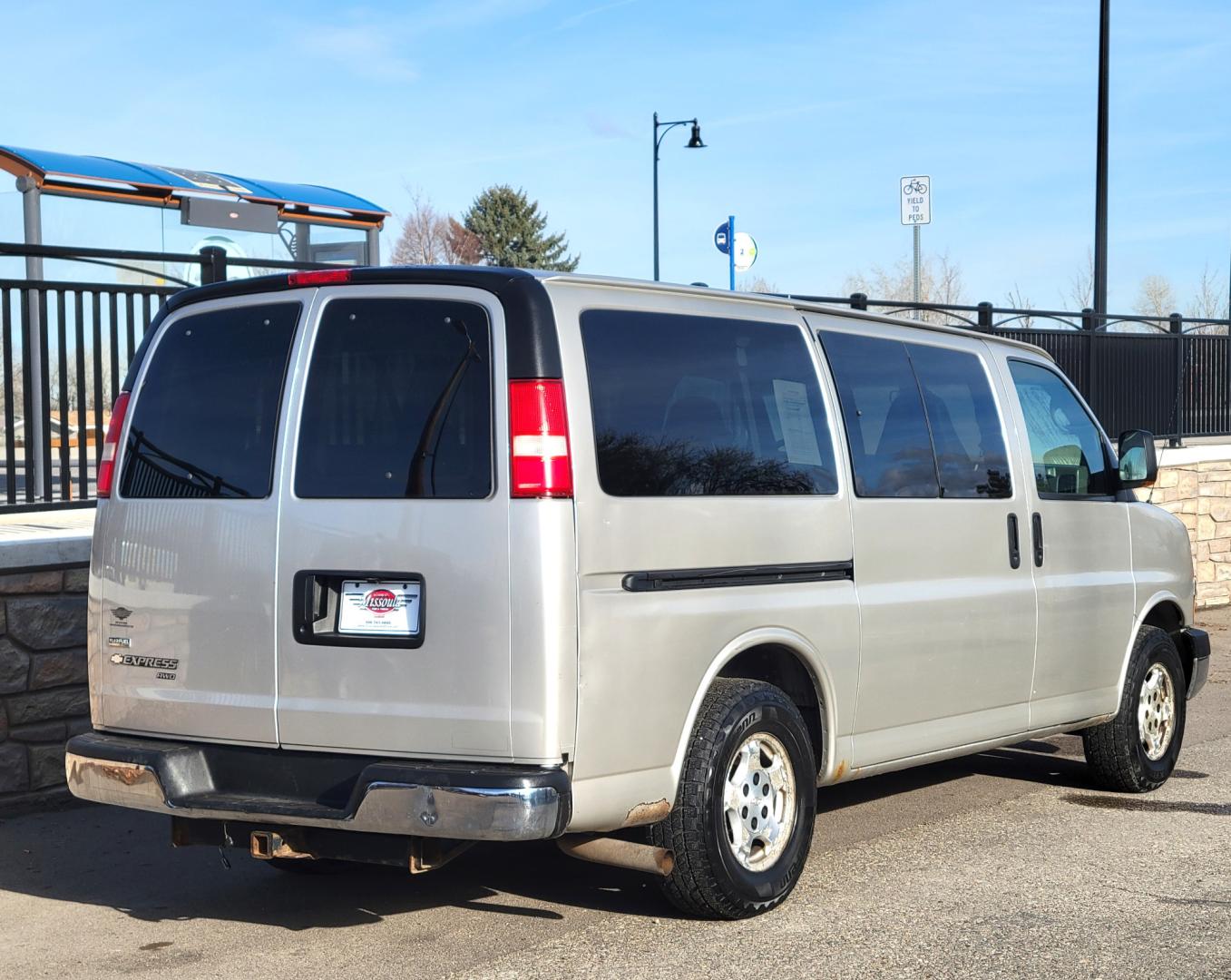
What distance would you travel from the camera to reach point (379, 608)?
466 cm

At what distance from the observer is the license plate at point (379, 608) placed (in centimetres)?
460

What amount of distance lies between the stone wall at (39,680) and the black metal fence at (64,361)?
0.95m

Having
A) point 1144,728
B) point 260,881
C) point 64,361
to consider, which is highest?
point 64,361

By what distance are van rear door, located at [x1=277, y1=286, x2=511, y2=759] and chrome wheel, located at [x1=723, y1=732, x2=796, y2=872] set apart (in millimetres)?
1033

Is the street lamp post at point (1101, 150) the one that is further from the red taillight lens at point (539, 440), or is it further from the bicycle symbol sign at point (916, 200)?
the red taillight lens at point (539, 440)

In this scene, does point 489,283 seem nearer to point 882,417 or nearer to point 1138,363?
point 882,417

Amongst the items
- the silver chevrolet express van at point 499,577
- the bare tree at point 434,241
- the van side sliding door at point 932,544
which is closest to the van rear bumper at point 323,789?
the silver chevrolet express van at point 499,577

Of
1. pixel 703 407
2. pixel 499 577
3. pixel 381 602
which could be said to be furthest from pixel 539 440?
pixel 703 407

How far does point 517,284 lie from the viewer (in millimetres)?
4672

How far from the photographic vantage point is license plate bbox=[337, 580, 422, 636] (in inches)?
181

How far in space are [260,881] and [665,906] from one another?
65.9 inches

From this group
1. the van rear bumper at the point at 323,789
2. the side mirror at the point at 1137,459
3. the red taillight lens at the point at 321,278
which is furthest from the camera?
the side mirror at the point at 1137,459

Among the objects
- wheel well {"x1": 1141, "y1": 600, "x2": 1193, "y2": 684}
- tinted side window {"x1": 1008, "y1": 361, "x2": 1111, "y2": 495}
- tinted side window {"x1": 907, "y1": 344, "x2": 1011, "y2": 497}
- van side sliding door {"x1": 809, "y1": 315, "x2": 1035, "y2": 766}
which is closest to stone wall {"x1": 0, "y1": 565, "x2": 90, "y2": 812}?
van side sliding door {"x1": 809, "y1": 315, "x2": 1035, "y2": 766}

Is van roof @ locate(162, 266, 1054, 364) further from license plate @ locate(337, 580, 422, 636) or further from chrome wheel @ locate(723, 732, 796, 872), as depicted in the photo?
chrome wheel @ locate(723, 732, 796, 872)
